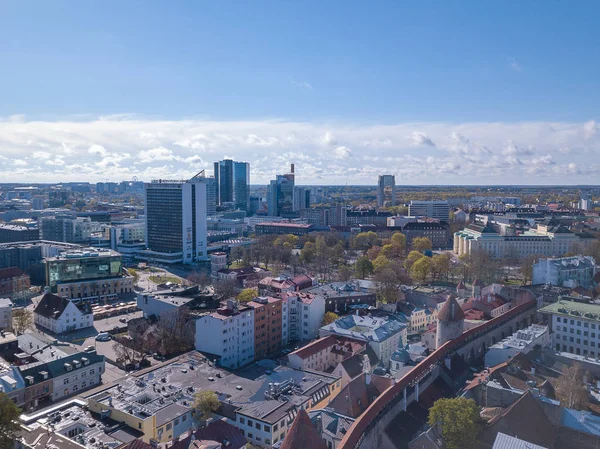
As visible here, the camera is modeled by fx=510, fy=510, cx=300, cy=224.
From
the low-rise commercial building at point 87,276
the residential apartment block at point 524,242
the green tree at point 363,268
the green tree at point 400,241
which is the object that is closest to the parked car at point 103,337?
the low-rise commercial building at point 87,276

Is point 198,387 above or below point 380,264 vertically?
below

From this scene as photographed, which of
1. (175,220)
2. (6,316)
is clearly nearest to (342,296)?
(6,316)

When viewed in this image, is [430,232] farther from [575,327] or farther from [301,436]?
[301,436]

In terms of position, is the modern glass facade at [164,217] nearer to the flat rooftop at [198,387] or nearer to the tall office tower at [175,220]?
the tall office tower at [175,220]

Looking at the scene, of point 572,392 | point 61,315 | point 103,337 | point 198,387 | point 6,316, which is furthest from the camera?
point 61,315

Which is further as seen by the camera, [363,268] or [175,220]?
[175,220]

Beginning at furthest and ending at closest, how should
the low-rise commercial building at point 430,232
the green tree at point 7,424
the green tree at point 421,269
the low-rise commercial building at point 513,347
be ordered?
1. the low-rise commercial building at point 430,232
2. the green tree at point 421,269
3. the low-rise commercial building at point 513,347
4. the green tree at point 7,424

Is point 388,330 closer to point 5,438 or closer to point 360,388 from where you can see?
point 360,388
